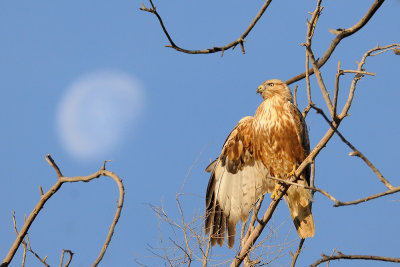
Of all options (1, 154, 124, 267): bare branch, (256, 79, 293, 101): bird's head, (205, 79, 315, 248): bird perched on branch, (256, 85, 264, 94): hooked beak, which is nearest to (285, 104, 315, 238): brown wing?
(205, 79, 315, 248): bird perched on branch

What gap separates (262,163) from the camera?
7.15 metres

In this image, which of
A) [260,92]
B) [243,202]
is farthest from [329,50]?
[243,202]

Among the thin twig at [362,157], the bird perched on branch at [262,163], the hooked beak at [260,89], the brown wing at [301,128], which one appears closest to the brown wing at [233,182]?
the bird perched on branch at [262,163]

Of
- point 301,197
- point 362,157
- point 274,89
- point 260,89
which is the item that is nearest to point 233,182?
point 301,197

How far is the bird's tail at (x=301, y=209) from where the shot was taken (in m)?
6.62

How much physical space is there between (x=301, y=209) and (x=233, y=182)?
3.88ft

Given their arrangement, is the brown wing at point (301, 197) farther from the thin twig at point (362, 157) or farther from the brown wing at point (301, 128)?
the thin twig at point (362, 157)

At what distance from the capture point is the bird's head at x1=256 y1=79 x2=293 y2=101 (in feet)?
22.5

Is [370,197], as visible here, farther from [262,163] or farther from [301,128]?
[262,163]

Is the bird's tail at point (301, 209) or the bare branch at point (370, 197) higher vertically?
the bird's tail at point (301, 209)

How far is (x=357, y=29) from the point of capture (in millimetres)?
4262

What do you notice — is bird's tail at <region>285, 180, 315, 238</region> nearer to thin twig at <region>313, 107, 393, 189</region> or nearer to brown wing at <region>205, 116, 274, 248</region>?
brown wing at <region>205, 116, 274, 248</region>

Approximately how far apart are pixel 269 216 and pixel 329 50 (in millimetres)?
1528

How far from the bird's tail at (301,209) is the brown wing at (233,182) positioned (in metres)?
0.49
